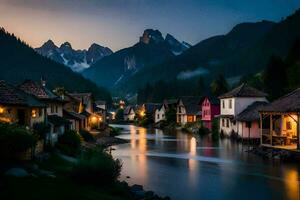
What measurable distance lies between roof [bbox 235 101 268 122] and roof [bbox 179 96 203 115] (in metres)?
34.6

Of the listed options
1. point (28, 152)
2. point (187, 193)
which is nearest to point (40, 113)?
point (28, 152)

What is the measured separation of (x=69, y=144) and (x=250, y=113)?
2827cm

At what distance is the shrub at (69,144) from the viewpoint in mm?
37688

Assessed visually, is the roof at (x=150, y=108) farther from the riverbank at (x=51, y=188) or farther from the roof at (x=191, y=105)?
the riverbank at (x=51, y=188)

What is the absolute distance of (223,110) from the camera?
233ft

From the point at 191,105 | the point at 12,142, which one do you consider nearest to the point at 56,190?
the point at 12,142

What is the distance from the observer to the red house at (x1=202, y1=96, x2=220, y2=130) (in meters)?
84.2

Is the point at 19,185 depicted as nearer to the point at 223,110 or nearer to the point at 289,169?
the point at 289,169

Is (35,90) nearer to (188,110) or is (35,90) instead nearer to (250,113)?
(250,113)

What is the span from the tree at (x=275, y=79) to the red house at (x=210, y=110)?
36.2 feet

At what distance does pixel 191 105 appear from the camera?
102m

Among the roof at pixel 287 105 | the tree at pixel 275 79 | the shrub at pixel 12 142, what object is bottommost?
the shrub at pixel 12 142

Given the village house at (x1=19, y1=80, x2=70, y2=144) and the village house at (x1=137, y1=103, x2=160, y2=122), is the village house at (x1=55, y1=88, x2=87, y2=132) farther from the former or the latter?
the village house at (x1=137, y1=103, x2=160, y2=122)

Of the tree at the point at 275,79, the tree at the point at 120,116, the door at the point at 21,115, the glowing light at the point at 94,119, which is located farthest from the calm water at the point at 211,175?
the tree at the point at 120,116
